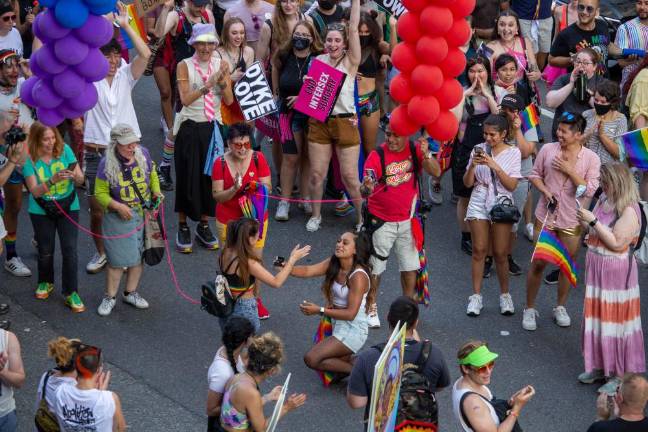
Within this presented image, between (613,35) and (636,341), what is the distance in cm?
545

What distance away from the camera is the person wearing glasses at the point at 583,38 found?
11117 mm

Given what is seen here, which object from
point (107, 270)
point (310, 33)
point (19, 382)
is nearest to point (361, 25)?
point (310, 33)

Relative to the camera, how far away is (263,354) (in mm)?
6207

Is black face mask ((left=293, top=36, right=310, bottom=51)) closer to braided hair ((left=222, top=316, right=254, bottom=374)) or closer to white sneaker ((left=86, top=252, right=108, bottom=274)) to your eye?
white sneaker ((left=86, top=252, right=108, bottom=274))

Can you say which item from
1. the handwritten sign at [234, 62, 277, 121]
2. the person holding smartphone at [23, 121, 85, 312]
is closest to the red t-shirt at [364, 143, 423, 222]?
the handwritten sign at [234, 62, 277, 121]

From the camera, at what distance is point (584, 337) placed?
8.24 m

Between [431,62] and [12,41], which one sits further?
[12,41]

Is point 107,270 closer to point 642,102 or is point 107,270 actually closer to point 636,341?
point 636,341

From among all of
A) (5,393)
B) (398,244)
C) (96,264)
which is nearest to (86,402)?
(5,393)

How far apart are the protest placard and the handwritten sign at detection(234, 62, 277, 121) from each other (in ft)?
14.8

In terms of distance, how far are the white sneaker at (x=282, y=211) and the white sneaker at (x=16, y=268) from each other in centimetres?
252

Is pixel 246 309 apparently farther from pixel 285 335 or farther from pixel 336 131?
pixel 336 131

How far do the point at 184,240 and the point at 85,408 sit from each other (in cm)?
424

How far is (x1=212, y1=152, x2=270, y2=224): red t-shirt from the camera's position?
29.6 ft
